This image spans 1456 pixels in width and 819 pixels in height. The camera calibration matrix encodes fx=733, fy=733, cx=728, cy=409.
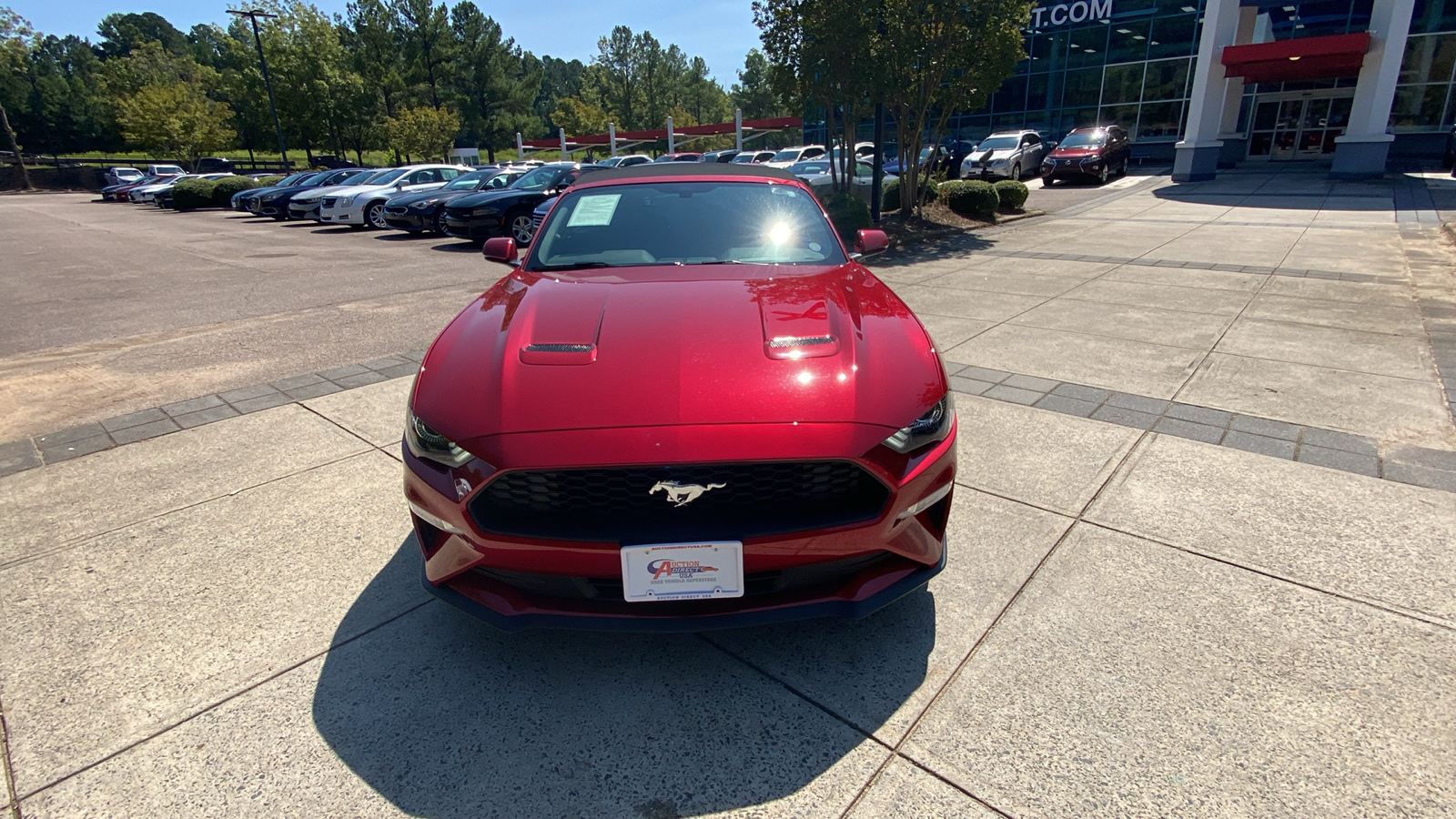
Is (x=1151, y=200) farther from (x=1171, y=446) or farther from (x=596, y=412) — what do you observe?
(x=596, y=412)

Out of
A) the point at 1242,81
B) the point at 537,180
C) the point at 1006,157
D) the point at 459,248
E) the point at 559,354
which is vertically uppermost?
the point at 1242,81

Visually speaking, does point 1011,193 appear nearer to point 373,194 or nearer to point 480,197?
point 480,197

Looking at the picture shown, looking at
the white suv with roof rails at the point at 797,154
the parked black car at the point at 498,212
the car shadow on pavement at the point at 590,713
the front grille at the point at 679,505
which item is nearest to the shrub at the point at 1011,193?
the parked black car at the point at 498,212

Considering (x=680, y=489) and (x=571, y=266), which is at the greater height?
(x=571, y=266)

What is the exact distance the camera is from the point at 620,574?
2088 millimetres

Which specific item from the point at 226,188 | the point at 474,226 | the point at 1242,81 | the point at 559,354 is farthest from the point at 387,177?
the point at 1242,81

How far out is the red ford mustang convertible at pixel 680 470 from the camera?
6.82 feet

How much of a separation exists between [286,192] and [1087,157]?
24.2 meters

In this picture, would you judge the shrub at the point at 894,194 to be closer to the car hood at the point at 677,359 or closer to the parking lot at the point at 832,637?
the parking lot at the point at 832,637

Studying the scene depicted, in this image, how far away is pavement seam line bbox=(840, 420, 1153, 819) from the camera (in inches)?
82.4

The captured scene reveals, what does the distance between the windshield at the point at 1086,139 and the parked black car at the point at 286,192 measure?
21370 mm

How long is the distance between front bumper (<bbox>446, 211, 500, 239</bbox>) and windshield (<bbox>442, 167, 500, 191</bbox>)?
12.5ft

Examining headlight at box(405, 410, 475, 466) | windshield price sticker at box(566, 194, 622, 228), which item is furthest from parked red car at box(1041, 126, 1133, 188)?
headlight at box(405, 410, 475, 466)

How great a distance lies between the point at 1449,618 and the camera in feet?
8.41
